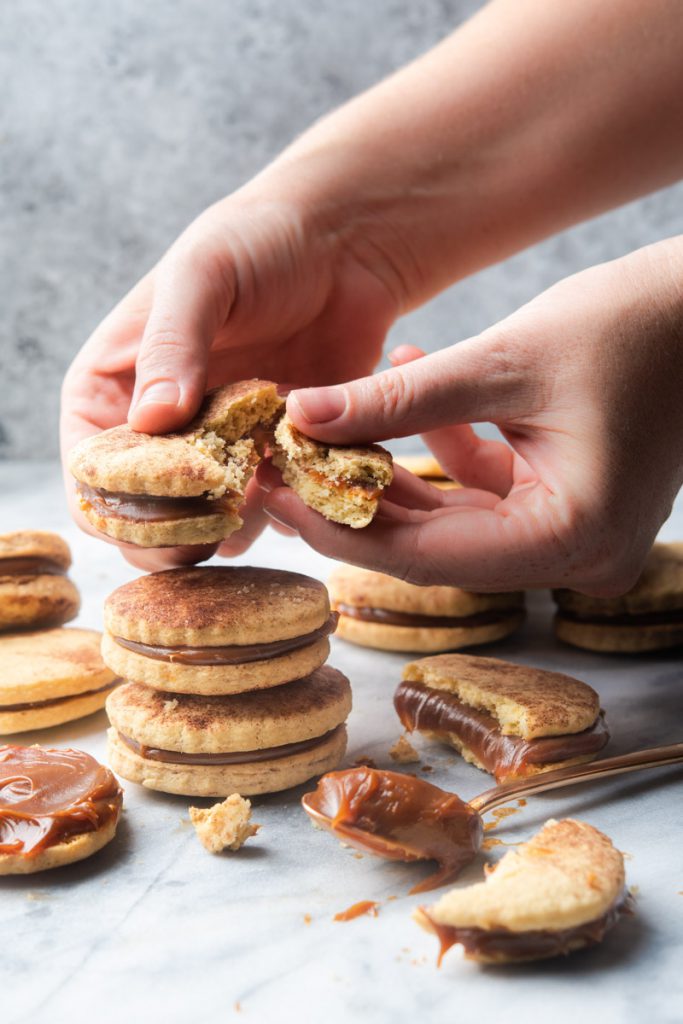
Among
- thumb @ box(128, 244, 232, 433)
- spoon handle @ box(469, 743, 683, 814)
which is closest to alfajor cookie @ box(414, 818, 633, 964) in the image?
spoon handle @ box(469, 743, 683, 814)

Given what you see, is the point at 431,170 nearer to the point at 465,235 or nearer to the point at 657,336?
the point at 465,235

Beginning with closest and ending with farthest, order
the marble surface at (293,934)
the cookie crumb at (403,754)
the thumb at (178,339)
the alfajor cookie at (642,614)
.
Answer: the marble surface at (293,934)
the thumb at (178,339)
the cookie crumb at (403,754)
the alfajor cookie at (642,614)

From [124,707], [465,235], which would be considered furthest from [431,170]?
[124,707]

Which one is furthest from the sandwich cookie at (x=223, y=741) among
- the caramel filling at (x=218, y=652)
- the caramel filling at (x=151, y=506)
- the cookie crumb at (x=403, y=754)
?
the caramel filling at (x=151, y=506)

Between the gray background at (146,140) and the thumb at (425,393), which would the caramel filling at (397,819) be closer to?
the thumb at (425,393)

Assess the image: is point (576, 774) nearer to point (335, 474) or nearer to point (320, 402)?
point (335, 474)
